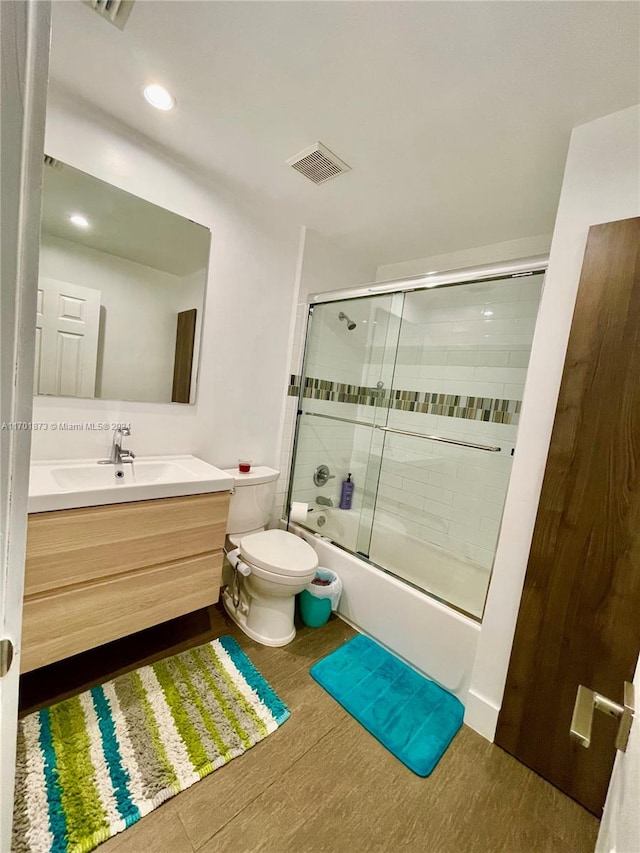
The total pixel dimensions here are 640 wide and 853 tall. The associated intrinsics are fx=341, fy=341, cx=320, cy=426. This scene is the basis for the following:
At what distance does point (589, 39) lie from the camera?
933 mm

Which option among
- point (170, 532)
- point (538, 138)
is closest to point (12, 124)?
point (170, 532)

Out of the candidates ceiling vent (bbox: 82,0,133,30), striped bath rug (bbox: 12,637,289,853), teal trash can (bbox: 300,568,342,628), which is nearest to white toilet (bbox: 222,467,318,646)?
teal trash can (bbox: 300,568,342,628)

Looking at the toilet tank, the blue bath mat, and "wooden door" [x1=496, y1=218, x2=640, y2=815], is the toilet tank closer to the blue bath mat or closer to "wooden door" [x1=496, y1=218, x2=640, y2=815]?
the blue bath mat

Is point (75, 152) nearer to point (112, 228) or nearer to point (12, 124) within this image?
point (112, 228)

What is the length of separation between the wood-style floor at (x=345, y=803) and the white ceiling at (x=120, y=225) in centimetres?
182

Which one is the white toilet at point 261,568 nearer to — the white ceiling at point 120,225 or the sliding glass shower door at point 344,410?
the sliding glass shower door at point 344,410

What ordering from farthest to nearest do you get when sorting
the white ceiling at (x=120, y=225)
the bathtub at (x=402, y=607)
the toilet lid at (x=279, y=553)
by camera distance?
the toilet lid at (x=279, y=553), the bathtub at (x=402, y=607), the white ceiling at (x=120, y=225)

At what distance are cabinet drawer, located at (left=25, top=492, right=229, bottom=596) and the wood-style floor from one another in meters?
0.55

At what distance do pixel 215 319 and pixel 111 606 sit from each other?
1.41 m

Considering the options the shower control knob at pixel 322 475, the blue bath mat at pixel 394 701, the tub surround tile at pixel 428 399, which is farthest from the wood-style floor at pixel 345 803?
the tub surround tile at pixel 428 399

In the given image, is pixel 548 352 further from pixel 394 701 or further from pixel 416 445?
pixel 394 701

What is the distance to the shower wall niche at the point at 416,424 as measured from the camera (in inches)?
77.0

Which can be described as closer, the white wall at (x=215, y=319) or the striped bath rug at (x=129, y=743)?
the striped bath rug at (x=129, y=743)

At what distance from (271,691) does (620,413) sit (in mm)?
1673
